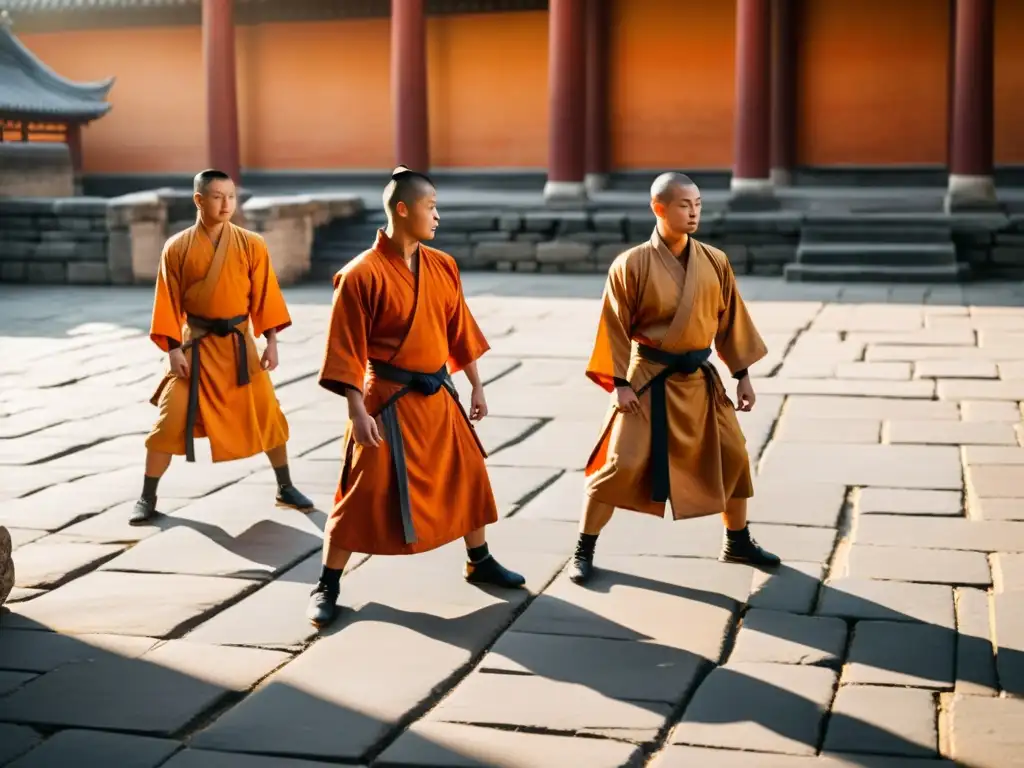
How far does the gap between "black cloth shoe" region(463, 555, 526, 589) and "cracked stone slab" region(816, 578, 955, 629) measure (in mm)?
946

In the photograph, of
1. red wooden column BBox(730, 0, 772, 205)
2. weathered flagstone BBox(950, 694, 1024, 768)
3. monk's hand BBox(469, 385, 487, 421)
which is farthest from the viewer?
red wooden column BBox(730, 0, 772, 205)

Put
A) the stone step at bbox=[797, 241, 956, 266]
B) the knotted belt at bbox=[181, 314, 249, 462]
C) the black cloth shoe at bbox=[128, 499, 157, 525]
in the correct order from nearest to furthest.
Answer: the black cloth shoe at bbox=[128, 499, 157, 525] → the knotted belt at bbox=[181, 314, 249, 462] → the stone step at bbox=[797, 241, 956, 266]

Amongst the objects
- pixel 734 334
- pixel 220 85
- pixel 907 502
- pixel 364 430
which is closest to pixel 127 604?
pixel 364 430

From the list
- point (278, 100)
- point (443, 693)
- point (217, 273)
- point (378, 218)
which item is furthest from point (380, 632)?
point (278, 100)

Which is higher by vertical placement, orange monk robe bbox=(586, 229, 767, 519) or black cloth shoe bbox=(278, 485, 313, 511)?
orange monk robe bbox=(586, 229, 767, 519)

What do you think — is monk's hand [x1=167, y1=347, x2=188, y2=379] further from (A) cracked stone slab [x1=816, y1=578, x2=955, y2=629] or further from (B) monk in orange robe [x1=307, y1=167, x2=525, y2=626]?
(A) cracked stone slab [x1=816, y1=578, x2=955, y2=629]

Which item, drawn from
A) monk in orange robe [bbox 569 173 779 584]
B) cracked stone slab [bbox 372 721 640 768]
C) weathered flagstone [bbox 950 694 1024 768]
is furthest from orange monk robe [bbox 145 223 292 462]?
weathered flagstone [bbox 950 694 1024 768]

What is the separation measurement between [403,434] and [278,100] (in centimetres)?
1608

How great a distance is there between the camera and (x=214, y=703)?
3.68m

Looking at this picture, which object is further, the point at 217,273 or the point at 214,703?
the point at 217,273

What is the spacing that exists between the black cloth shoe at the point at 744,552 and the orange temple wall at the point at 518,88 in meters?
13.5

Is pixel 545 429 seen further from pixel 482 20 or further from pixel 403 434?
pixel 482 20

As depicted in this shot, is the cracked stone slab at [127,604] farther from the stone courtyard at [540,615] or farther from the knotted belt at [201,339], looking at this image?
the knotted belt at [201,339]

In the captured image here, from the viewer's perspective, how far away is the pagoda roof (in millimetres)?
18891
